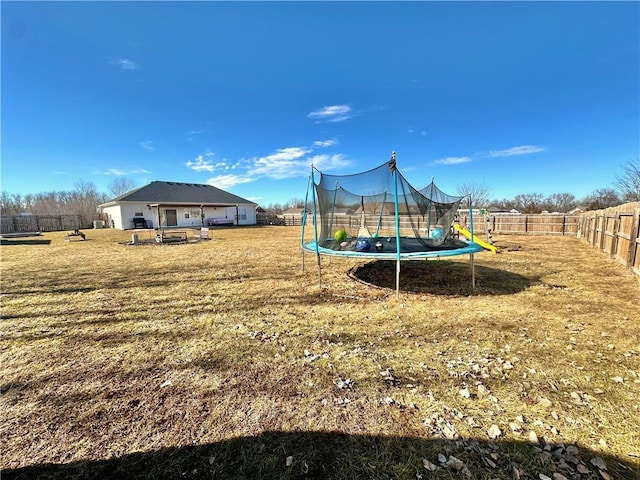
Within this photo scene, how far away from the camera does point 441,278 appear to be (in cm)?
646

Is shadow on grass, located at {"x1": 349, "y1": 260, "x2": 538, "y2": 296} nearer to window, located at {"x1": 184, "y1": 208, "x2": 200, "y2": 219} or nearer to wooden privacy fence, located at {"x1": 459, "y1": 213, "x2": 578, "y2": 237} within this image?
wooden privacy fence, located at {"x1": 459, "y1": 213, "x2": 578, "y2": 237}

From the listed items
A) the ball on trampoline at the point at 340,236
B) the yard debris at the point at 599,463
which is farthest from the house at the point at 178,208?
the yard debris at the point at 599,463

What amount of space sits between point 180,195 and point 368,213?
26.7 meters

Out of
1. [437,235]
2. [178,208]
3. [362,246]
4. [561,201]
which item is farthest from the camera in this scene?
[561,201]

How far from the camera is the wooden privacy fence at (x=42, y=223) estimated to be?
23281 millimetres

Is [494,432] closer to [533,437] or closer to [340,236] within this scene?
[533,437]

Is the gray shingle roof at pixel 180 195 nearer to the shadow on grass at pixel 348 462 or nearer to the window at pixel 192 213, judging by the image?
the window at pixel 192 213

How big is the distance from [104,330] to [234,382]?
2427mm

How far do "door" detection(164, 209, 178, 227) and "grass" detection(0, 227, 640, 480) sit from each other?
21816mm

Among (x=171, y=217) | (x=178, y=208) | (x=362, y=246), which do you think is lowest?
(x=362, y=246)

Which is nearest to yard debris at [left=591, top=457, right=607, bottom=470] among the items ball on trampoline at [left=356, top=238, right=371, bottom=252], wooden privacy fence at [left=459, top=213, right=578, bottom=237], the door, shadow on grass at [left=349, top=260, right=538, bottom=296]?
shadow on grass at [left=349, top=260, right=538, bottom=296]

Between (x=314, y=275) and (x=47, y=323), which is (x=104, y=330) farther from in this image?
(x=314, y=275)

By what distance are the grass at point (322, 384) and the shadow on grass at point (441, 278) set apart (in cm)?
24

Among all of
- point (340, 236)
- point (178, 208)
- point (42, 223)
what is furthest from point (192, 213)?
point (340, 236)
